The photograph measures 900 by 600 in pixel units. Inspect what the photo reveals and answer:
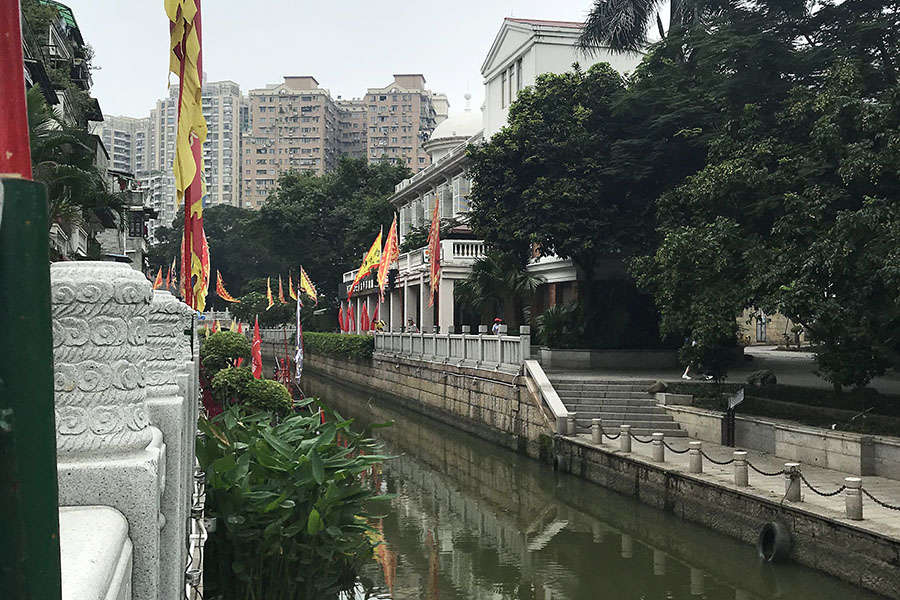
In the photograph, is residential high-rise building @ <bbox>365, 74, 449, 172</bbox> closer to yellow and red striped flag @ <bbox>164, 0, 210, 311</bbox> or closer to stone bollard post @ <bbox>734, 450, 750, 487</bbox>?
stone bollard post @ <bbox>734, 450, 750, 487</bbox>

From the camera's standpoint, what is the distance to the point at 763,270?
47.4ft

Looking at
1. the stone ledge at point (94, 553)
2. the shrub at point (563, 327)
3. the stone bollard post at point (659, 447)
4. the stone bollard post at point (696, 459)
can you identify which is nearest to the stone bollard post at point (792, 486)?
the stone bollard post at point (696, 459)

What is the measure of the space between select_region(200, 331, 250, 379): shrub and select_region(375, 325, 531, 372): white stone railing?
642 cm

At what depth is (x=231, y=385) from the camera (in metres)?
13.9

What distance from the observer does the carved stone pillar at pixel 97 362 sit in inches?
89.5

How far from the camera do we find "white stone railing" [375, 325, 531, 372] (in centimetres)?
2178

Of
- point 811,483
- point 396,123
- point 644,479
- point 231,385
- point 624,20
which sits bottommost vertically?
point 644,479

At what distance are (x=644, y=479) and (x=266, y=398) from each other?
623cm

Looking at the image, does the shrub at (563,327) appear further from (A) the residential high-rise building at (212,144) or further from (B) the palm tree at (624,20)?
(A) the residential high-rise building at (212,144)

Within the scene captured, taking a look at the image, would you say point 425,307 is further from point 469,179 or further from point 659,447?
point 659,447

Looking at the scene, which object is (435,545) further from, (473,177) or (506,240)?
(473,177)

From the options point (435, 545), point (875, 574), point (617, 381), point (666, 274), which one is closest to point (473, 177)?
point (617, 381)

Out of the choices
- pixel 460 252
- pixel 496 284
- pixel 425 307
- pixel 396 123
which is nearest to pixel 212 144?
pixel 396 123

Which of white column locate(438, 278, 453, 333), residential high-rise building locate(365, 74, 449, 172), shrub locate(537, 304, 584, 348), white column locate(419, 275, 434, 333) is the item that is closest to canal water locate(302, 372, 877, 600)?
shrub locate(537, 304, 584, 348)
